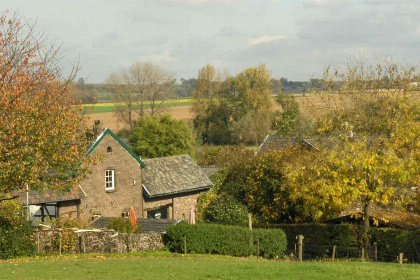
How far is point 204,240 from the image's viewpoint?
105 feet

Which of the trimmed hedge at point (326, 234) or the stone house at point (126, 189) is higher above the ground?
the stone house at point (126, 189)

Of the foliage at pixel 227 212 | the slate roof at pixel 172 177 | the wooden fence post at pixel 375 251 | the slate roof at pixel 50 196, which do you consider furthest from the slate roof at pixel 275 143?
the slate roof at pixel 50 196

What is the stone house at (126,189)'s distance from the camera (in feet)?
125

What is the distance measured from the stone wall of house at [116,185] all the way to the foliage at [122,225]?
24.0 feet

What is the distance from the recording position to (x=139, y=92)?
302ft

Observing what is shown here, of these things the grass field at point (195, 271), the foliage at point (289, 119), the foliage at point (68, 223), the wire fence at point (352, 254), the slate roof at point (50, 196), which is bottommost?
the wire fence at point (352, 254)

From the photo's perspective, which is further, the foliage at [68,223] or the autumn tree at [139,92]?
the autumn tree at [139,92]

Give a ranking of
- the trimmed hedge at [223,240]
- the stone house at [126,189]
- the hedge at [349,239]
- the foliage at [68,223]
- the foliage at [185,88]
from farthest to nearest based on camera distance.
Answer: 1. the foliage at [185,88]
2. the stone house at [126,189]
3. the foliage at [68,223]
4. the trimmed hedge at [223,240]
5. the hedge at [349,239]

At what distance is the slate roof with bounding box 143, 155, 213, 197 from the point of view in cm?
4575

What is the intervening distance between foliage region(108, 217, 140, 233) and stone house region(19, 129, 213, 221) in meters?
5.19

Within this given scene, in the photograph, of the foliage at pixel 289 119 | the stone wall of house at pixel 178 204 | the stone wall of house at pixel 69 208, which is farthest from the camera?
the stone wall of house at pixel 178 204

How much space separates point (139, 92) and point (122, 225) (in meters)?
60.8

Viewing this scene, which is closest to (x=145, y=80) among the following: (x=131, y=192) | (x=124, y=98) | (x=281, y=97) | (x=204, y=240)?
(x=124, y=98)

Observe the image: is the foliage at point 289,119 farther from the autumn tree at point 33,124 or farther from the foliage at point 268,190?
the autumn tree at point 33,124
